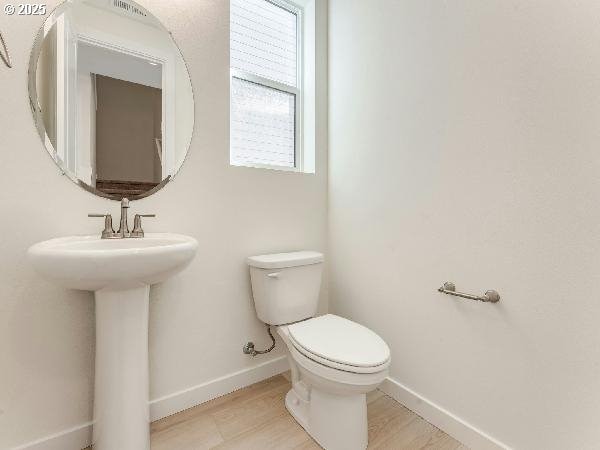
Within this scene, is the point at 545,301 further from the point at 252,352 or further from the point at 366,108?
the point at 252,352

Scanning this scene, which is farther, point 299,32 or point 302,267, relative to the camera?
point 299,32

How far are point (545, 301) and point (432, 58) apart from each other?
40.7 inches

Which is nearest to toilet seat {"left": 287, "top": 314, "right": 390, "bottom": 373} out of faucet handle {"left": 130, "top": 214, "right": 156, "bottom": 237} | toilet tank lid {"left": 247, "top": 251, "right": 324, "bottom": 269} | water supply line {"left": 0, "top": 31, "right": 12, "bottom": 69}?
toilet tank lid {"left": 247, "top": 251, "right": 324, "bottom": 269}

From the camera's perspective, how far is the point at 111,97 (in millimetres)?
1204

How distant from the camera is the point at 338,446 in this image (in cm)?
111

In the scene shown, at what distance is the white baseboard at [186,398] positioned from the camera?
1084mm

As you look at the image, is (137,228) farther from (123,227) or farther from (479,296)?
(479,296)

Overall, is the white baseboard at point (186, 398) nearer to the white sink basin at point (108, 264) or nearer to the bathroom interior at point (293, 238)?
the bathroom interior at point (293, 238)

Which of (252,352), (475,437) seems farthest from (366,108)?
(475,437)

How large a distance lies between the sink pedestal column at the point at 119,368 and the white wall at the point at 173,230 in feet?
0.66

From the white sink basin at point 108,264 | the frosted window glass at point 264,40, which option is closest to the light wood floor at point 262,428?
the white sink basin at point 108,264

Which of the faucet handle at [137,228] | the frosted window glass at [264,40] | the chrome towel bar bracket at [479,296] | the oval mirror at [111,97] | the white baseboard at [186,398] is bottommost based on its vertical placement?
the white baseboard at [186,398]

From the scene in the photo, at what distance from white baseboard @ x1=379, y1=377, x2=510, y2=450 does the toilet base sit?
1.10ft

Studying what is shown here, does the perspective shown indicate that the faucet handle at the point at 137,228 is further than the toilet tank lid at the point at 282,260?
No
